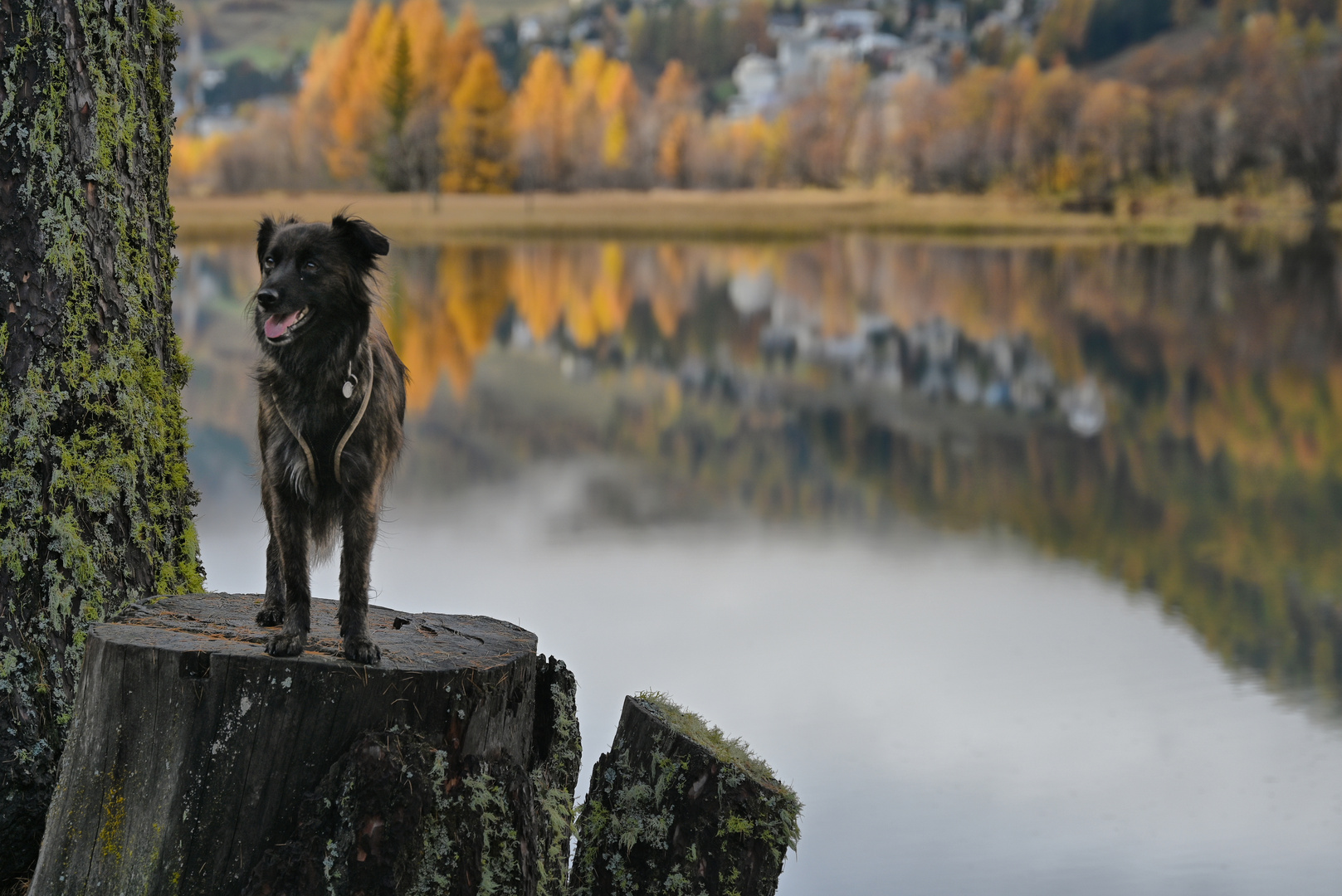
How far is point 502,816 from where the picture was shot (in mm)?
3494

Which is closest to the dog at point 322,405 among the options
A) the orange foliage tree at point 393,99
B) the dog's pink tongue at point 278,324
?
the dog's pink tongue at point 278,324

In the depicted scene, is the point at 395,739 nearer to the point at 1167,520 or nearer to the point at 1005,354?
the point at 1167,520

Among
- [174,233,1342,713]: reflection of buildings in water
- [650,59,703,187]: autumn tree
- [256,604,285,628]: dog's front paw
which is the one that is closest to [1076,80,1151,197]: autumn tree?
[650,59,703,187]: autumn tree

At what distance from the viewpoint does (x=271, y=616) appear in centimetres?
363

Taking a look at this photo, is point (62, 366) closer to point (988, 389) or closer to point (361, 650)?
point (361, 650)

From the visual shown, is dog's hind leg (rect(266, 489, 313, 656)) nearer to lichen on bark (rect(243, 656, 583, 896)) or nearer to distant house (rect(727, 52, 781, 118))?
lichen on bark (rect(243, 656, 583, 896))

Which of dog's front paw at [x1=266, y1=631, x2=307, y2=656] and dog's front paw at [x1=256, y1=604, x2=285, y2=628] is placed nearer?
dog's front paw at [x1=266, y1=631, x2=307, y2=656]

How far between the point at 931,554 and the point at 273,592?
8.66 metres

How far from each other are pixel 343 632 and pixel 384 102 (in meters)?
71.2

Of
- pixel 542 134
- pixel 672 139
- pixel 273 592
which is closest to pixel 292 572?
pixel 273 592

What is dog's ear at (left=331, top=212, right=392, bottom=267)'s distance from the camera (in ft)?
10.4

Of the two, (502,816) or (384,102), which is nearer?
(502,816)

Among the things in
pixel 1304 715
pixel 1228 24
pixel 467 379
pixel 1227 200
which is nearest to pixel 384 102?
pixel 1227 200

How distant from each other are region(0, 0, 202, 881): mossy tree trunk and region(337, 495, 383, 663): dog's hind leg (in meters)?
1.16
